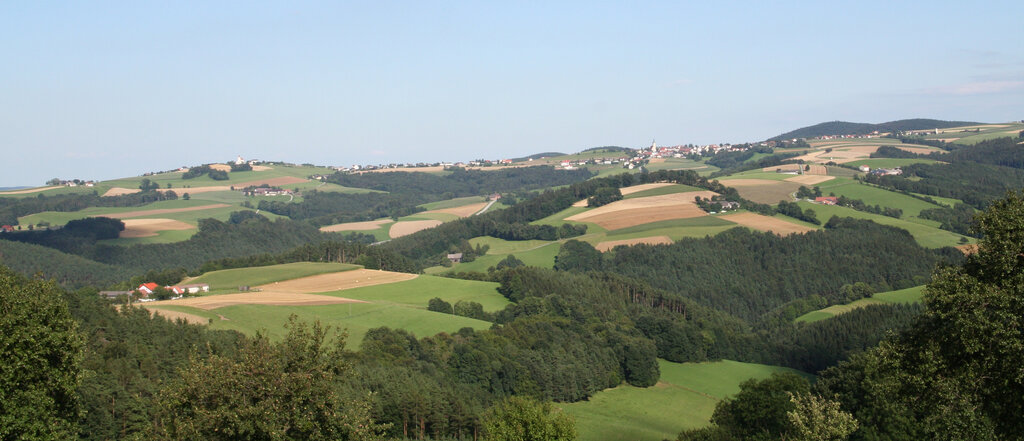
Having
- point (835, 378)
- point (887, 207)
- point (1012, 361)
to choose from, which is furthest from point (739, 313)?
point (1012, 361)

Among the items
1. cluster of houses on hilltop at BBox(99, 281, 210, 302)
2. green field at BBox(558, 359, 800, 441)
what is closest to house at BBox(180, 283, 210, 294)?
cluster of houses on hilltop at BBox(99, 281, 210, 302)

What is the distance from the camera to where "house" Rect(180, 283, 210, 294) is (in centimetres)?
10196

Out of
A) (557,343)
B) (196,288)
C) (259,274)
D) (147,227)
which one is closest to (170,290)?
(196,288)

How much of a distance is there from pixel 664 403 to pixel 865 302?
4761cm

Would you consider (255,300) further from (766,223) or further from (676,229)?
(766,223)

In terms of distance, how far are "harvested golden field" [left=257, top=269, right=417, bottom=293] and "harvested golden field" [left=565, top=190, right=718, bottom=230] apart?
60.7 m

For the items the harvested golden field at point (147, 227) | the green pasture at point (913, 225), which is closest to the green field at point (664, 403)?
the green pasture at point (913, 225)

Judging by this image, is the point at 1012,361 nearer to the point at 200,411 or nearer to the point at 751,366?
the point at 200,411

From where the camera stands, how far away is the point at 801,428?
84.2 feet

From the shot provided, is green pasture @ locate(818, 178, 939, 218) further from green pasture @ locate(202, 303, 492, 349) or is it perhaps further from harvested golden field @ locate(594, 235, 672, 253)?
green pasture @ locate(202, 303, 492, 349)

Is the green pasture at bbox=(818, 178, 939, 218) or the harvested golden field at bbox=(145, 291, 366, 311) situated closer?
the harvested golden field at bbox=(145, 291, 366, 311)

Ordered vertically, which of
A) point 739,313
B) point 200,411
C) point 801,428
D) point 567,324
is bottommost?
point 739,313

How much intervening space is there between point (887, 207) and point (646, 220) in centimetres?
5197

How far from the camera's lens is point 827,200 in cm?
17175
